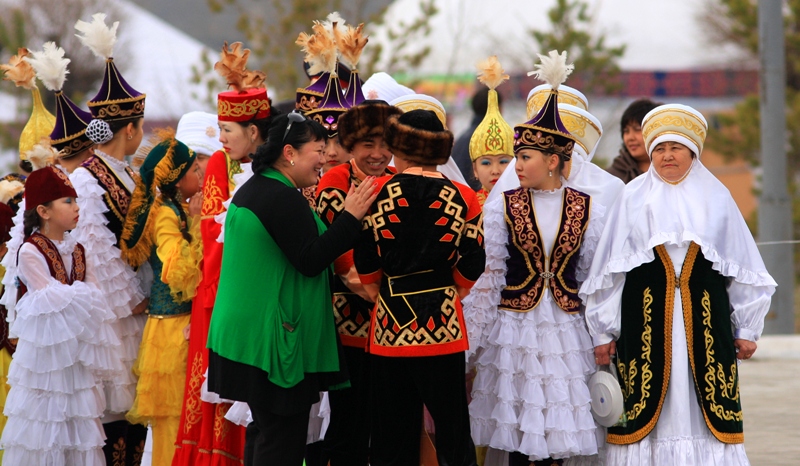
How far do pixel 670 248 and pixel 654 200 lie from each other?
0.86 feet

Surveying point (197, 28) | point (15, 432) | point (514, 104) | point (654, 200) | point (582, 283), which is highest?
point (197, 28)

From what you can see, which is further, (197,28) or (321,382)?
(197,28)

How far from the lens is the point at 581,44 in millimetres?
17047

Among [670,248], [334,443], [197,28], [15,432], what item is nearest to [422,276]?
[334,443]

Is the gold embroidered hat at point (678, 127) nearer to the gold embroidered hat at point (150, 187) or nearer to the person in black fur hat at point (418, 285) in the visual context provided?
the person in black fur hat at point (418, 285)

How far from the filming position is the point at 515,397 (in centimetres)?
523

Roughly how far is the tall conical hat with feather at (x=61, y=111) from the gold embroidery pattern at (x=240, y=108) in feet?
3.95

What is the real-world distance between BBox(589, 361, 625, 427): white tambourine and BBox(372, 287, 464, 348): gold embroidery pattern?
902 mm

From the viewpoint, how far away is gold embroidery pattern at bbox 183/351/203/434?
5715 mm

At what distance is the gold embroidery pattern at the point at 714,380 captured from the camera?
5.16m

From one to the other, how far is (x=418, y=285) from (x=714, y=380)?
1635 mm

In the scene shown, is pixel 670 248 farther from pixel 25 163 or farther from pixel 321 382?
pixel 25 163

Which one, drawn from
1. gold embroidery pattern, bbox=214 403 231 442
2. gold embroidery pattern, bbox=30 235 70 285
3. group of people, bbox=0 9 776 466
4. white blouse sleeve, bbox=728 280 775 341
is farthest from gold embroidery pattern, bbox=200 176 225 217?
white blouse sleeve, bbox=728 280 775 341

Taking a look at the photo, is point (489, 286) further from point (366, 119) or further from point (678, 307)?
point (366, 119)
